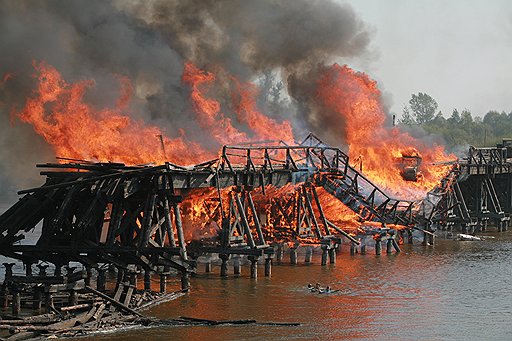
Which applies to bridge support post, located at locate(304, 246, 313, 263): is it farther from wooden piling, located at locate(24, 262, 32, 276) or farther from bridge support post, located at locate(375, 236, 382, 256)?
wooden piling, located at locate(24, 262, 32, 276)

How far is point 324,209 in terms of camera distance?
48.9 m

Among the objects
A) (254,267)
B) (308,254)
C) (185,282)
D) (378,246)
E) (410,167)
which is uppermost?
(410,167)

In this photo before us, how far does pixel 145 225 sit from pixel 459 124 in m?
127

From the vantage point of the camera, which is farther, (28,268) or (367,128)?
(367,128)

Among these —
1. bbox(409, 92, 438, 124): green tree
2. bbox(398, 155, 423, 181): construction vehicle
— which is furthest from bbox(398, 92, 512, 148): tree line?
bbox(398, 155, 423, 181): construction vehicle

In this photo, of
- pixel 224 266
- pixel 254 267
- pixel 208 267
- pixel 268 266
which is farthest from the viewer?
pixel 208 267

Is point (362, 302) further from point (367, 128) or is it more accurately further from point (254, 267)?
point (367, 128)

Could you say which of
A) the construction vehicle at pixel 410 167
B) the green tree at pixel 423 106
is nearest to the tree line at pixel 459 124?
the green tree at pixel 423 106

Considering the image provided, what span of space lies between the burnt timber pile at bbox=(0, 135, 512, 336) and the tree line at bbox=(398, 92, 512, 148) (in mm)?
76607

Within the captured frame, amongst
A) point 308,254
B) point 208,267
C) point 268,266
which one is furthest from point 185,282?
point 308,254

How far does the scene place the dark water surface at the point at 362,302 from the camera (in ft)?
88.9

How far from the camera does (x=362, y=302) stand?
107 feet

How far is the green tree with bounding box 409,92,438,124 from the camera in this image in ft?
589

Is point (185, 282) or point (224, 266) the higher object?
point (224, 266)
